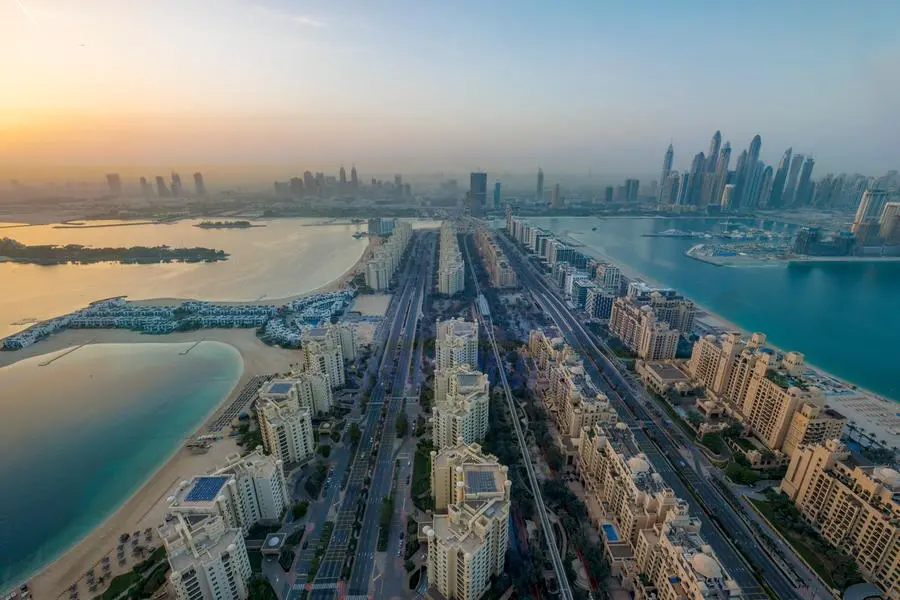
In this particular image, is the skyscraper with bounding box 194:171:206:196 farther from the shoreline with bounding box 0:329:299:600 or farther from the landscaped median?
the landscaped median

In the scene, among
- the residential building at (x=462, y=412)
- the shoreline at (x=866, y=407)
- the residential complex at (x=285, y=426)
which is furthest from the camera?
the shoreline at (x=866, y=407)

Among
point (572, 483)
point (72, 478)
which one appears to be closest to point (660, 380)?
point (572, 483)

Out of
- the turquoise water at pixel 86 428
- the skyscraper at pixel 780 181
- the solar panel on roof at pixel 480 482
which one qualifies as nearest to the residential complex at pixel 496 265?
the turquoise water at pixel 86 428

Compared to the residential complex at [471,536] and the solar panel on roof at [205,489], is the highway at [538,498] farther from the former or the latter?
the solar panel on roof at [205,489]

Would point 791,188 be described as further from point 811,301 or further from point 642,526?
point 642,526

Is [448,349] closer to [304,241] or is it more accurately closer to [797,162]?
[304,241]
